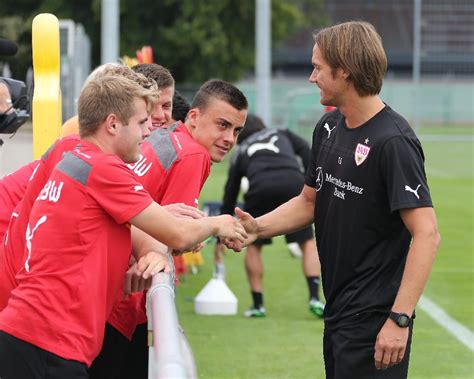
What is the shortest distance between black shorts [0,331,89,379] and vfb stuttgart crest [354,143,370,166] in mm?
1423

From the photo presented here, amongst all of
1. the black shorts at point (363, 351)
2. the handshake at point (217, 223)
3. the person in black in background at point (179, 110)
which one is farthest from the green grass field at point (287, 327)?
the handshake at point (217, 223)

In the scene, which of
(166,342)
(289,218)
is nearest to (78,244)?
(166,342)

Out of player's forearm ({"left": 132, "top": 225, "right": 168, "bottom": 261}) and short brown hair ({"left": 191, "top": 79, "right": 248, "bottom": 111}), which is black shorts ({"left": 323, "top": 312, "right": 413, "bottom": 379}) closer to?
player's forearm ({"left": 132, "top": 225, "right": 168, "bottom": 261})

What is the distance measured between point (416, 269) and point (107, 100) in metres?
1.38

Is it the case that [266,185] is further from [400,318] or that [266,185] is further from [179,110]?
[400,318]

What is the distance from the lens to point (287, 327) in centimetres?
1034

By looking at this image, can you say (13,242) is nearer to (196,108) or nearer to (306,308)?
(196,108)

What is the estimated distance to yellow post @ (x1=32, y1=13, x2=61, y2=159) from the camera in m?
6.54

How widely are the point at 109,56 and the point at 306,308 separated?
5.91 metres

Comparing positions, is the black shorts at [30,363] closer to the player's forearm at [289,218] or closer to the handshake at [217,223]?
the handshake at [217,223]

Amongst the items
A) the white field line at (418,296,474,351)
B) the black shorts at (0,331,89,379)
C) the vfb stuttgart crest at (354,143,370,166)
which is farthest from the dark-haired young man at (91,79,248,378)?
the white field line at (418,296,474,351)

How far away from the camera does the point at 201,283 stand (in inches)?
510

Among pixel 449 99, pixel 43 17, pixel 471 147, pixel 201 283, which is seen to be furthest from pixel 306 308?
pixel 449 99

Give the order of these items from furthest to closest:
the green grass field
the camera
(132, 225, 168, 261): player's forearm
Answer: the green grass field → the camera → (132, 225, 168, 261): player's forearm
